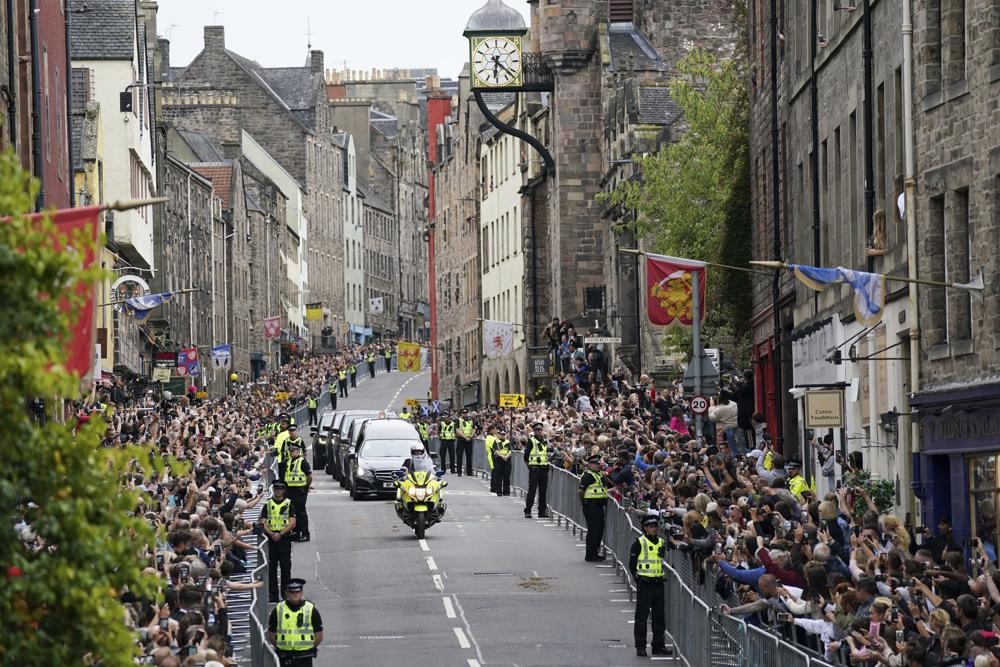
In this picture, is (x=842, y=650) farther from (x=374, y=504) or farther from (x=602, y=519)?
(x=374, y=504)

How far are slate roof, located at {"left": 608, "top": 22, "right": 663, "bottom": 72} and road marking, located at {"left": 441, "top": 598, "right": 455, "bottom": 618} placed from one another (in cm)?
4100

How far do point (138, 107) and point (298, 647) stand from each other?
44881mm

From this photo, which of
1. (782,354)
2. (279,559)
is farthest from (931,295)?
(782,354)

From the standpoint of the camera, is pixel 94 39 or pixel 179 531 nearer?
pixel 179 531

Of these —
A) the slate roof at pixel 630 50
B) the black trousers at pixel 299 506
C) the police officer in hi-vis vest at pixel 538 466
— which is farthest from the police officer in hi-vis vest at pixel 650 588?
the slate roof at pixel 630 50

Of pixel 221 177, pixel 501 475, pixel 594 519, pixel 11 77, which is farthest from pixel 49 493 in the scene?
pixel 221 177

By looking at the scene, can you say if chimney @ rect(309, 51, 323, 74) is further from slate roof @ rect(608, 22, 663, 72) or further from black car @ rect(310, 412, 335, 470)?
black car @ rect(310, 412, 335, 470)

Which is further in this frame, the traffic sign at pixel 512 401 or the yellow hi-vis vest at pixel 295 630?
the traffic sign at pixel 512 401

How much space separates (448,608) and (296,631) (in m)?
6.87

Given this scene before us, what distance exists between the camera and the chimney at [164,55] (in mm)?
115594

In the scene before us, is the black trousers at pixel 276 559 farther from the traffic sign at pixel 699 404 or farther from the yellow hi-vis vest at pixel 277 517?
the traffic sign at pixel 699 404

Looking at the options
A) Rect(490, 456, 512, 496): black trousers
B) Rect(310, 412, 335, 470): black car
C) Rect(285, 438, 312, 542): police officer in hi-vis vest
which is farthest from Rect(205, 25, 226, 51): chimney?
Rect(285, 438, 312, 542): police officer in hi-vis vest

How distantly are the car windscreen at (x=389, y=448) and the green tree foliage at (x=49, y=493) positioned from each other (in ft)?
115

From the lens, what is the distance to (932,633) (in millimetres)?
15461
